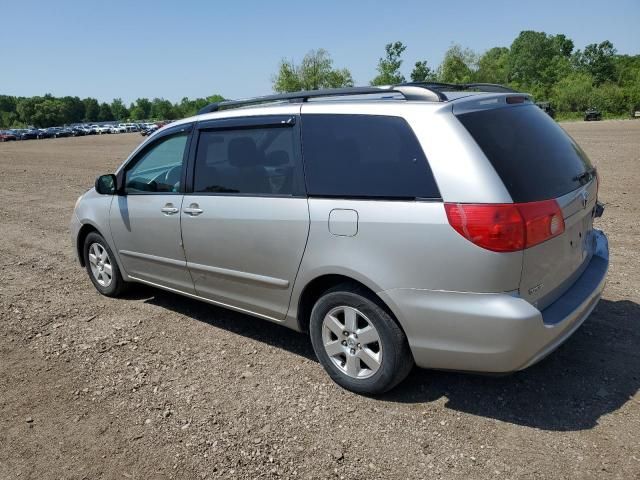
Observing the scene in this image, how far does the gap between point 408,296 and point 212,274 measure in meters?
1.77

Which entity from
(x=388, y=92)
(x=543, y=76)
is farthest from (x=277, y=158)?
(x=543, y=76)

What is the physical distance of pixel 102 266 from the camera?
17.9 feet

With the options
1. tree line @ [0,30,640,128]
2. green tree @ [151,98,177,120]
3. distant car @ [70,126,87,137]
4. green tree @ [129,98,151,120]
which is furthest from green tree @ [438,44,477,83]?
green tree @ [129,98,151,120]

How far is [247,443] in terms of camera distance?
121 inches

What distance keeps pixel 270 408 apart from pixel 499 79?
3649 inches

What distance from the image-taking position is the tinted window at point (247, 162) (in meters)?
3.62

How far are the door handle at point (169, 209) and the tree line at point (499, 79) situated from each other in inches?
285

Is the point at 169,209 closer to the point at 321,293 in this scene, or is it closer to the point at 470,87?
the point at 321,293

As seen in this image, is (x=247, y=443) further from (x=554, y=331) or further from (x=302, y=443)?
(x=554, y=331)

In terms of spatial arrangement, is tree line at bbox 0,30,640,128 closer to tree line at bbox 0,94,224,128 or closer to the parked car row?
tree line at bbox 0,94,224,128

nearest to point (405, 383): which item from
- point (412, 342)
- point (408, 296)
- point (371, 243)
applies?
point (412, 342)

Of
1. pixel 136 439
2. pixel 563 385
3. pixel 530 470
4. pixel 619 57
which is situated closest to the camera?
pixel 530 470

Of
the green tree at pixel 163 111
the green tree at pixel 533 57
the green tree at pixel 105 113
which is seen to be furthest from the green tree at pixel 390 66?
the green tree at pixel 105 113

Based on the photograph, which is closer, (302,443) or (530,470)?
(530,470)
